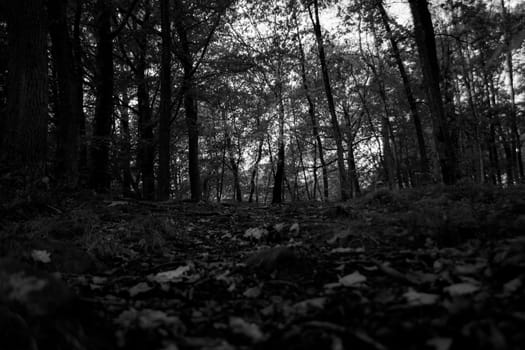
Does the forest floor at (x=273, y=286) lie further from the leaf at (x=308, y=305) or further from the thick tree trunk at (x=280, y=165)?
the thick tree trunk at (x=280, y=165)

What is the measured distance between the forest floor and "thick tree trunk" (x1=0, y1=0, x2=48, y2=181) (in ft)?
4.33

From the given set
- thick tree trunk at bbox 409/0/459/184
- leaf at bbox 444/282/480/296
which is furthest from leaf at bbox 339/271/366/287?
thick tree trunk at bbox 409/0/459/184

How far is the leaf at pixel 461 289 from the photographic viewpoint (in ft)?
5.22

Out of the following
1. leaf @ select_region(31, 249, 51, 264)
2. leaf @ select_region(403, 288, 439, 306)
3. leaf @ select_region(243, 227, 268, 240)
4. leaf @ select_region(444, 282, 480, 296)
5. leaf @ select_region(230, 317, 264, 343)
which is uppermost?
leaf @ select_region(31, 249, 51, 264)

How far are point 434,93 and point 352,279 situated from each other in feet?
22.0

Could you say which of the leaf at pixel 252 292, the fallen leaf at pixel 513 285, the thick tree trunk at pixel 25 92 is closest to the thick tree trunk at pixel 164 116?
the thick tree trunk at pixel 25 92

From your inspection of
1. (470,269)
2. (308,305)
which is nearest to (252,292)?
(308,305)

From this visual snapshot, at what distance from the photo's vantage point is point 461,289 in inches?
64.1

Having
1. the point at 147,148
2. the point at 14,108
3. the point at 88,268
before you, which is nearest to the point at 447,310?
the point at 88,268

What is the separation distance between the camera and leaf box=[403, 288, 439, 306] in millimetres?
1522

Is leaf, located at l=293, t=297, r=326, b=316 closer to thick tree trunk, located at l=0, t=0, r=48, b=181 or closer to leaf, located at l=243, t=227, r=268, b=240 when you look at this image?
leaf, located at l=243, t=227, r=268, b=240

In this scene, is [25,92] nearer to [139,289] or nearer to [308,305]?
[139,289]

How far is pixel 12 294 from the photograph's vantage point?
1.34 metres

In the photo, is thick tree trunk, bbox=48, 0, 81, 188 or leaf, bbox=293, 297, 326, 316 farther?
thick tree trunk, bbox=48, 0, 81, 188
